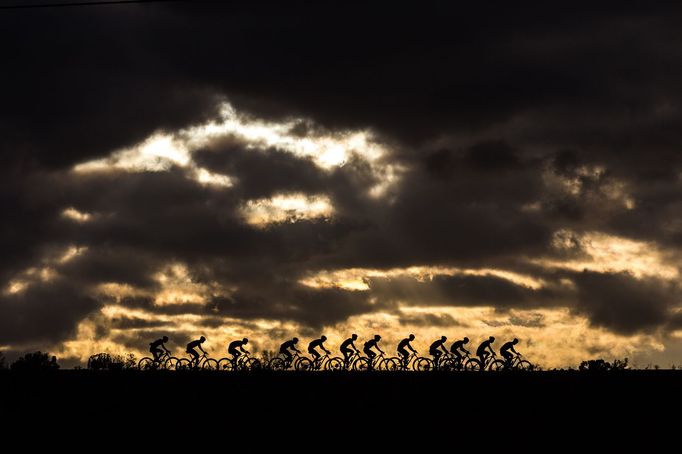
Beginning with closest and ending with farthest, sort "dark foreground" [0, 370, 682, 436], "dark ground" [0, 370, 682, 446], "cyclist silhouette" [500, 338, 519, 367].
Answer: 1. "dark ground" [0, 370, 682, 446]
2. "dark foreground" [0, 370, 682, 436]
3. "cyclist silhouette" [500, 338, 519, 367]

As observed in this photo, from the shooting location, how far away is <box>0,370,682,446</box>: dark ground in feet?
106

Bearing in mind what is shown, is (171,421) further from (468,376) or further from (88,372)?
(468,376)

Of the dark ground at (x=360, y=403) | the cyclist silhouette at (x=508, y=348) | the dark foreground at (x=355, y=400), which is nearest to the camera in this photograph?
the dark ground at (x=360, y=403)

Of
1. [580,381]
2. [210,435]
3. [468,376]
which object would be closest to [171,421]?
[210,435]

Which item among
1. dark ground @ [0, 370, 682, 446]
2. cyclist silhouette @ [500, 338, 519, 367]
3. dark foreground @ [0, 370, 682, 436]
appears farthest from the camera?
cyclist silhouette @ [500, 338, 519, 367]

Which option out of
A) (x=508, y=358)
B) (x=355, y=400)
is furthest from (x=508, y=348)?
(x=355, y=400)

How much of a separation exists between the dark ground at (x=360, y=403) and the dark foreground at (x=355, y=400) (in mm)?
31

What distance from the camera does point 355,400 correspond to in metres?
34.5

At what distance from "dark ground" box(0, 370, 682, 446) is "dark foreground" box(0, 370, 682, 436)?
31 millimetres

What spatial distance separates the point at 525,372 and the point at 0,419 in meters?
17.3

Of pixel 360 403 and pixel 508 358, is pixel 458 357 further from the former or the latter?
pixel 360 403

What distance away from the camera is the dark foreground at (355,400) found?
32.8 meters

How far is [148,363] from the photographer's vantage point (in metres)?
46.1

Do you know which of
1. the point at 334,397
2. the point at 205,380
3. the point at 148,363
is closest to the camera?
the point at 334,397
